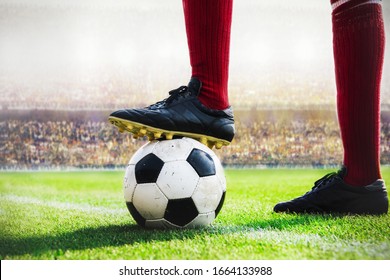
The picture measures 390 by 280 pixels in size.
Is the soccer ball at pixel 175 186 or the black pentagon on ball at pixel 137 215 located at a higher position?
the soccer ball at pixel 175 186

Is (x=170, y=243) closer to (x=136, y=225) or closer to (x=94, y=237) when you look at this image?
(x=94, y=237)

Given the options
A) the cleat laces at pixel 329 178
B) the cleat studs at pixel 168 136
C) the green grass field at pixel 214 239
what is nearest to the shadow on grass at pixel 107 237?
the green grass field at pixel 214 239

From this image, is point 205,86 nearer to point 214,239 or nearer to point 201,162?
point 201,162

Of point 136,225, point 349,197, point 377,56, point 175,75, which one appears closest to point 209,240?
point 136,225

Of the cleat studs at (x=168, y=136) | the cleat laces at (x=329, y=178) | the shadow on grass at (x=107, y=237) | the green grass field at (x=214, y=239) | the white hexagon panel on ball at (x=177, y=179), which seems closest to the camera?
the green grass field at (x=214, y=239)

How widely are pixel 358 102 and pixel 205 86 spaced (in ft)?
2.16

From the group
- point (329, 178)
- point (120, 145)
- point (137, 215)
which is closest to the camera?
point (137, 215)

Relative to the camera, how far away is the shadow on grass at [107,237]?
1417 mm

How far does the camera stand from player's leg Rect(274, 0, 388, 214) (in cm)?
188

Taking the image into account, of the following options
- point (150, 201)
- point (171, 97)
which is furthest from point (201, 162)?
point (171, 97)

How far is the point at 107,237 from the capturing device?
5.14 feet

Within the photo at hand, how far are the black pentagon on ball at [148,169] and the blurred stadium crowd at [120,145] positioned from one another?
32.0 feet

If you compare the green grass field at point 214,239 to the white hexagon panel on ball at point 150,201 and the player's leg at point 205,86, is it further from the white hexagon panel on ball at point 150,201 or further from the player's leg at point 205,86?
the player's leg at point 205,86

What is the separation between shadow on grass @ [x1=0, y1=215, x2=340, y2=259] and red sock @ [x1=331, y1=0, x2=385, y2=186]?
0.33 metres
